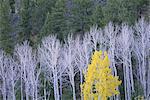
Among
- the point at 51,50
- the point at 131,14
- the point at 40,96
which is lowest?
the point at 40,96

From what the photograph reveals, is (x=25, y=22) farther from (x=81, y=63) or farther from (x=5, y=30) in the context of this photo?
(x=81, y=63)

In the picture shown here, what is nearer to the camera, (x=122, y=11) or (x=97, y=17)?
(x=122, y=11)

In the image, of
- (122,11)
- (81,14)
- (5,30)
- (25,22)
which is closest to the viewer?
(122,11)

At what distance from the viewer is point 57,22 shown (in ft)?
137

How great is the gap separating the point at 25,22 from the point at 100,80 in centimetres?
1904

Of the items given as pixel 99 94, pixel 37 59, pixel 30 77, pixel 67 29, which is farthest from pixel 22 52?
pixel 99 94

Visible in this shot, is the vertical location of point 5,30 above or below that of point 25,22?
below

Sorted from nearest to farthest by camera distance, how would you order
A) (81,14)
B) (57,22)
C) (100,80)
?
(100,80) < (57,22) < (81,14)

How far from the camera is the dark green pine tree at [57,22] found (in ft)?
134

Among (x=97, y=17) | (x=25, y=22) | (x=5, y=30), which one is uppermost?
(x=97, y=17)

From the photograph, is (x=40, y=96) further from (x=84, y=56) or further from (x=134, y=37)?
(x=134, y=37)

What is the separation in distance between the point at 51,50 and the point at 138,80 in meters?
9.10

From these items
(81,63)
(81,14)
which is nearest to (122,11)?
(81,14)

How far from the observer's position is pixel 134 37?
36.7m
